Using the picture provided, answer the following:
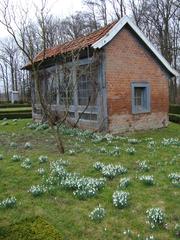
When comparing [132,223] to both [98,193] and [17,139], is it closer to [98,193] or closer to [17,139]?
[98,193]

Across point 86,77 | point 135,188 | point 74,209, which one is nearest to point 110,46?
point 86,77

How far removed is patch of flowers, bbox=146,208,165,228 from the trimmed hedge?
6.90 ft

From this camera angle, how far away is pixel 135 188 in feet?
25.9

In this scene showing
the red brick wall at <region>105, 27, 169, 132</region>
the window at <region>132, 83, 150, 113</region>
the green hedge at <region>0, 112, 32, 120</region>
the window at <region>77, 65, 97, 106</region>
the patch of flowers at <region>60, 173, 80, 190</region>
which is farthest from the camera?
the green hedge at <region>0, 112, 32, 120</region>

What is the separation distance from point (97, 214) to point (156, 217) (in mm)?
1030

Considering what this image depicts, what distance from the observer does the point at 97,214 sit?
6.39 meters

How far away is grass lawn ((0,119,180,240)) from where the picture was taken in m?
5.94

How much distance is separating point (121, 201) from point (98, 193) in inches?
33.3

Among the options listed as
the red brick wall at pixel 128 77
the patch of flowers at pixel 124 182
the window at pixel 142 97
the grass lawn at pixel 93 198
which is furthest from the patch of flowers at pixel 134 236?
the window at pixel 142 97

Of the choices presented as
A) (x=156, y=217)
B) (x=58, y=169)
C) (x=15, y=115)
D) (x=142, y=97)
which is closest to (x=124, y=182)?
(x=58, y=169)

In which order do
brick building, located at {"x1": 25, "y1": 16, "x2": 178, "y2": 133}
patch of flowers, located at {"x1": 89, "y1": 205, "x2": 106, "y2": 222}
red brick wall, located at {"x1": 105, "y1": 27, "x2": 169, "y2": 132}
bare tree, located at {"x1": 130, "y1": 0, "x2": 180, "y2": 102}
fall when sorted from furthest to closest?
1. bare tree, located at {"x1": 130, "y1": 0, "x2": 180, "y2": 102}
2. red brick wall, located at {"x1": 105, "y1": 27, "x2": 169, "y2": 132}
3. brick building, located at {"x1": 25, "y1": 16, "x2": 178, "y2": 133}
4. patch of flowers, located at {"x1": 89, "y1": 205, "x2": 106, "y2": 222}

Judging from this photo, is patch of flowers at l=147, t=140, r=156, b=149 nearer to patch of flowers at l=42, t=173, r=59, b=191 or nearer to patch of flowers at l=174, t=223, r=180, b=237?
patch of flowers at l=42, t=173, r=59, b=191

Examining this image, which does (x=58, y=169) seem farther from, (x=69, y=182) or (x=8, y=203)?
(x=8, y=203)

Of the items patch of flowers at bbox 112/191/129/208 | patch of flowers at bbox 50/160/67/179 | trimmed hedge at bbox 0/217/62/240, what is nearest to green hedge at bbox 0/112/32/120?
patch of flowers at bbox 50/160/67/179
